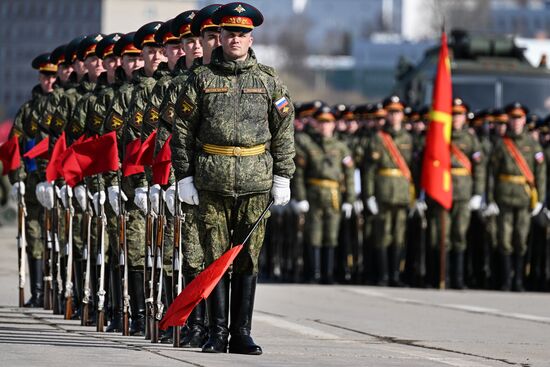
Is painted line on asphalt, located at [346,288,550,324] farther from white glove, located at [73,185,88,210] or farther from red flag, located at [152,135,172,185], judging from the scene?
red flag, located at [152,135,172,185]

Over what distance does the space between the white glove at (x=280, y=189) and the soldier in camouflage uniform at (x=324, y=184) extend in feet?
34.8

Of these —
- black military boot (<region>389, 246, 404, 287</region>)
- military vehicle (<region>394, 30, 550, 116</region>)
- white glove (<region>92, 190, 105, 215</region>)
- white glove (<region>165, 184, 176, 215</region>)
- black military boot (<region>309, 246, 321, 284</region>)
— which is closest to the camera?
white glove (<region>165, 184, 176, 215</region>)

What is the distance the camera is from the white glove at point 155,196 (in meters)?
13.6

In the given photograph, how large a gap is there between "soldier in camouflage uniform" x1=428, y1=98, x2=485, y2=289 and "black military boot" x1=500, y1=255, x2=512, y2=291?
466 millimetres

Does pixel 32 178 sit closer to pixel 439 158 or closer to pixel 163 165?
pixel 163 165

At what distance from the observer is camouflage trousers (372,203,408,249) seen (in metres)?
23.0

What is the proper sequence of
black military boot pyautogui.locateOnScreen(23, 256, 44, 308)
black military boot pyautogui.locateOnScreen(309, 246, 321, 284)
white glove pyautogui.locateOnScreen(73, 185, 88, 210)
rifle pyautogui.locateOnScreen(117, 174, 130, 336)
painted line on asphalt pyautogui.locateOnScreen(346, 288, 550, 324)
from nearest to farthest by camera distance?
rifle pyautogui.locateOnScreen(117, 174, 130, 336)
white glove pyautogui.locateOnScreen(73, 185, 88, 210)
black military boot pyautogui.locateOnScreen(23, 256, 44, 308)
painted line on asphalt pyautogui.locateOnScreen(346, 288, 550, 324)
black military boot pyautogui.locateOnScreen(309, 246, 321, 284)

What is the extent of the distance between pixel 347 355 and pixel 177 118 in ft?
6.21

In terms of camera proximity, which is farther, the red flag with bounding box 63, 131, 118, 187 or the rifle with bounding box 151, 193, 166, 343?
the red flag with bounding box 63, 131, 118, 187

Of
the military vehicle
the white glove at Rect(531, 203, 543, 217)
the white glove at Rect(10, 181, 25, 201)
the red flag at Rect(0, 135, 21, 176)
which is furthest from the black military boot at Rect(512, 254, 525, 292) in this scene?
the red flag at Rect(0, 135, 21, 176)

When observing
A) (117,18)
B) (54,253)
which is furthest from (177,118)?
(117,18)

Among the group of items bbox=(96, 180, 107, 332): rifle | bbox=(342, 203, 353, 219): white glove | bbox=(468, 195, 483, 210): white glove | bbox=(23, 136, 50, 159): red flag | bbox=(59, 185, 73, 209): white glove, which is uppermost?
bbox=(23, 136, 50, 159): red flag

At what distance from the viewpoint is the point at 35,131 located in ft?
55.8

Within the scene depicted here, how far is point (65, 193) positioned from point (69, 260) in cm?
67
